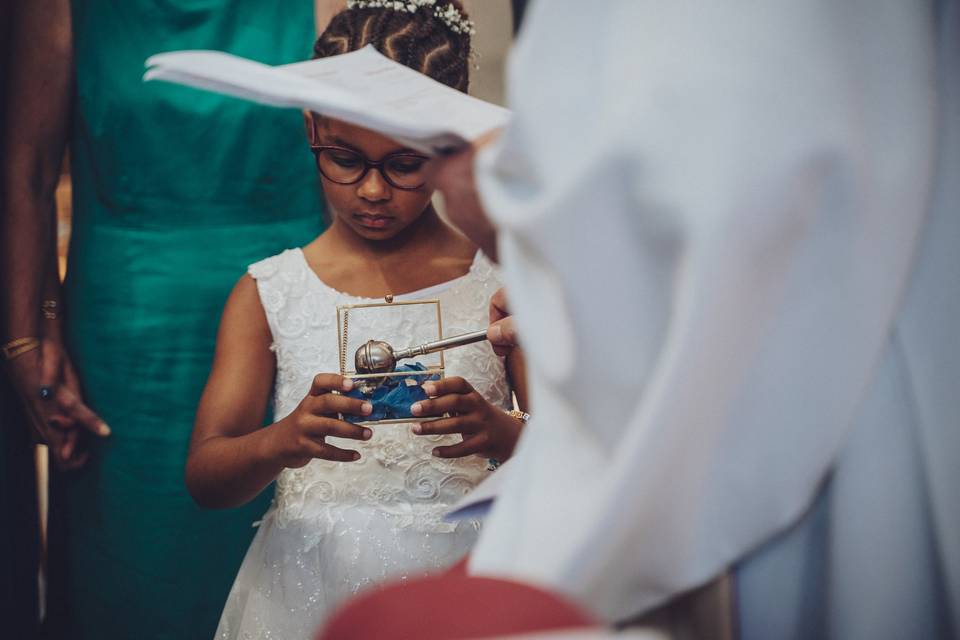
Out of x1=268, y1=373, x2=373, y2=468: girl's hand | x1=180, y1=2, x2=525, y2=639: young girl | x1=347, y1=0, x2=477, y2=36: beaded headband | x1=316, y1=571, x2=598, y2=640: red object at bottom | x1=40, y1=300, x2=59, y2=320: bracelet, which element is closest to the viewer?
x1=316, y1=571, x2=598, y2=640: red object at bottom

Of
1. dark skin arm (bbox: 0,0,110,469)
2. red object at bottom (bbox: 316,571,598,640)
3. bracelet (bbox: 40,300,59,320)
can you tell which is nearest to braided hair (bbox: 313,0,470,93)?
dark skin arm (bbox: 0,0,110,469)

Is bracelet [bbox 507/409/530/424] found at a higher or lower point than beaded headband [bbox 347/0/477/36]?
lower

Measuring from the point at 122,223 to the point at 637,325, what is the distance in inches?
67.0

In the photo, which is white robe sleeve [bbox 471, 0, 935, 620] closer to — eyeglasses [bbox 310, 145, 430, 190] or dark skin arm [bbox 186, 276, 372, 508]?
dark skin arm [bbox 186, 276, 372, 508]

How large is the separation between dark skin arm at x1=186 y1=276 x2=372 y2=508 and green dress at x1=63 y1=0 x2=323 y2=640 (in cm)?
36

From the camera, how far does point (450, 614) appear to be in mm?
550

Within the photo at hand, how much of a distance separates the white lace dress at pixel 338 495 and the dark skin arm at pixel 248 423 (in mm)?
43

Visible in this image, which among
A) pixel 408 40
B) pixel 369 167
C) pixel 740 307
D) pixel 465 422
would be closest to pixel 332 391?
pixel 465 422

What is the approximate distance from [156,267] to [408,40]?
0.75m

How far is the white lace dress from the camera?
166 centimetres

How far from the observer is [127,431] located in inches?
83.7

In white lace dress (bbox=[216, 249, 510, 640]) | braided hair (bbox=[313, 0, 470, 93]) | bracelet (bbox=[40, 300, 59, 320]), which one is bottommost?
white lace dress (bbox=[216, 249, 510, 640])

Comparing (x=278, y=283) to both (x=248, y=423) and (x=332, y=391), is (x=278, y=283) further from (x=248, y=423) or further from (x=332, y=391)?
(x=332, y=391)

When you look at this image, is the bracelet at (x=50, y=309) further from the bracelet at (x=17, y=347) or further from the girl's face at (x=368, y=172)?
the girl's face at (x=368, y=172)
